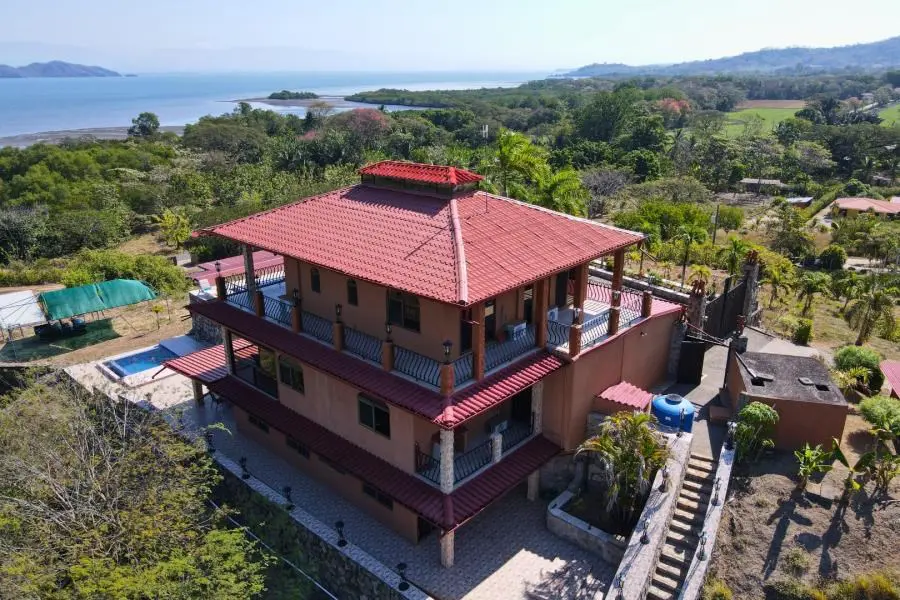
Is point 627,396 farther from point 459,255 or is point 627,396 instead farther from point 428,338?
point 459,255

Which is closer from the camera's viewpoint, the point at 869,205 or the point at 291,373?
the point at 291,373

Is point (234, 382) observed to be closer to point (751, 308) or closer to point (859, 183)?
point (751, 308)

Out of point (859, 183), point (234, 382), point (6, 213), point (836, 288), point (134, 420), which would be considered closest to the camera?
point (134, 420)

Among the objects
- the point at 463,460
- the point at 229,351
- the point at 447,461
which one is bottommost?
the point at 463,460

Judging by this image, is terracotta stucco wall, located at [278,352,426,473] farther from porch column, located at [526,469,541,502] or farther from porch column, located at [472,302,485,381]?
porch column, located at [526,469,541,502]

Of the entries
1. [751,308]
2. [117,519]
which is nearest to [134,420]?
[117,519]

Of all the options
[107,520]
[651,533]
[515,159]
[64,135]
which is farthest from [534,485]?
[64,135]

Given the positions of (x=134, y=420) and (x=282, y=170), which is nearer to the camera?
(x=134, y=420)
